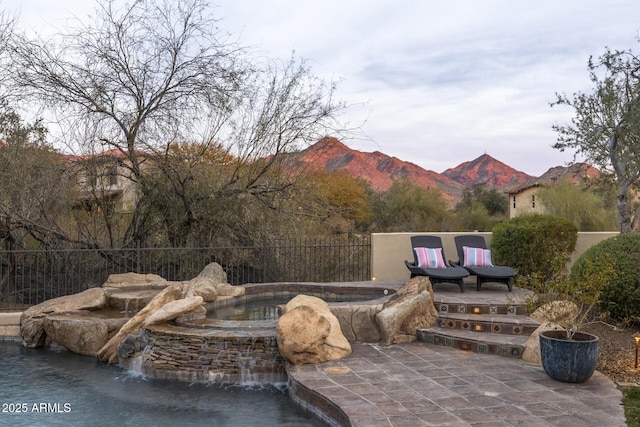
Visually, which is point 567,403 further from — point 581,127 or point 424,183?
point 424,183

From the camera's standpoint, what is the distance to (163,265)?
36.6ft

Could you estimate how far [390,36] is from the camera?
35.6 feet

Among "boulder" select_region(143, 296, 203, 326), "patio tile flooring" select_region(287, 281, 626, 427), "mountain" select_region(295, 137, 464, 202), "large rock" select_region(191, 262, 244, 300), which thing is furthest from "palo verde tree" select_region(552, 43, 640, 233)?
"boulder" select_region(143, 296, 203, 326)

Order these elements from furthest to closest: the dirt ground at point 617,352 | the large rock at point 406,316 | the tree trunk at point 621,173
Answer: the tree trunk at point 621,173, the large rock at point 406,316, the dirt ground at point 617,352

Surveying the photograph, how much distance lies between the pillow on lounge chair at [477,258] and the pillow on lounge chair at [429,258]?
0.43 meters

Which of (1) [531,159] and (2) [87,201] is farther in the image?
(1) [531,159]

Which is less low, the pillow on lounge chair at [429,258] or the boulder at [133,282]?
the pillow on lounge chair at [429,258]

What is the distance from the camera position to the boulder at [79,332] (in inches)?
289

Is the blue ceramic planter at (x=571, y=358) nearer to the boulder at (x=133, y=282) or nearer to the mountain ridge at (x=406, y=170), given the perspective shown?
the boulder at (x=133, y=282)

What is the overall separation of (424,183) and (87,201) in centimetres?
2454

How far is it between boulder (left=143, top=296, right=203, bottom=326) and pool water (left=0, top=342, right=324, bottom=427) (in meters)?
0.75

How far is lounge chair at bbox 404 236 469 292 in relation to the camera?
27.7 ft

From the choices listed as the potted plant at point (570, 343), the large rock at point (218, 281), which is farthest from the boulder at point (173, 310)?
the potted plant at point (570, 343)

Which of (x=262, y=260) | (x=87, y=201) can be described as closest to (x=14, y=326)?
(x=87, y=201)
